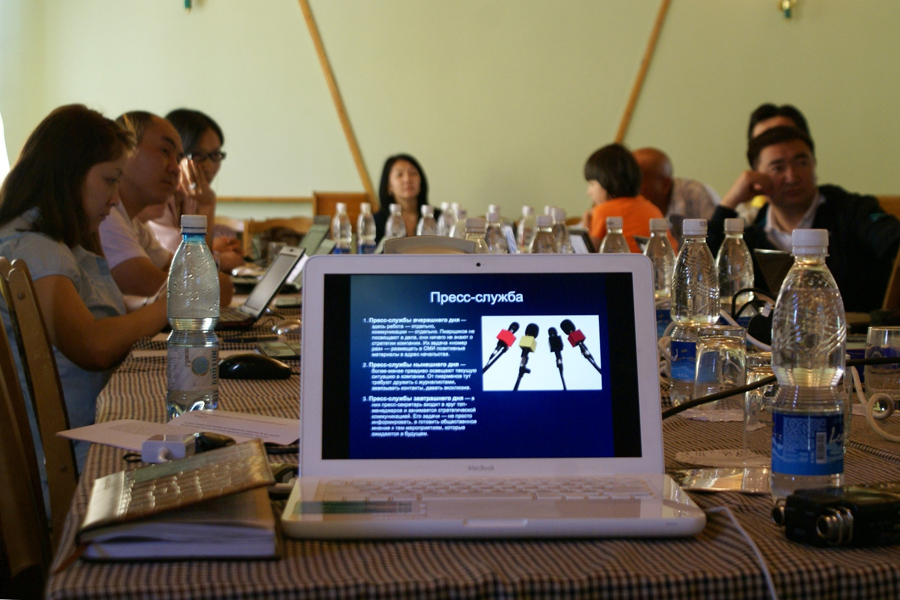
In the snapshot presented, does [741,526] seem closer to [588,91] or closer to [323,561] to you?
[323,561]

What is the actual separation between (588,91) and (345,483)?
5706mm

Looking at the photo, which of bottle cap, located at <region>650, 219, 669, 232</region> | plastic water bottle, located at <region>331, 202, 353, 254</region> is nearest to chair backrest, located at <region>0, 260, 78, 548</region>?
bottle cap, located at <region>650, 219, 669, 232</region>

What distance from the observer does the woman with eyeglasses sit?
3.55 metres

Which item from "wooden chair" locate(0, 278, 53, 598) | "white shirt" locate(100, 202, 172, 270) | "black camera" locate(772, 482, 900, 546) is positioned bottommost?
"wooden chair" locate(0, 278, 53, 598)

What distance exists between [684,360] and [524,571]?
772 millimetres

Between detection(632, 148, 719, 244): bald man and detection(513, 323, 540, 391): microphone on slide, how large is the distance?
164 inches

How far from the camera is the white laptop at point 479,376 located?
0.92 metres

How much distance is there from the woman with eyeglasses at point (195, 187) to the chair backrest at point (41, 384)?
1.90 metres

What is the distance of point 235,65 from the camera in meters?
6.23

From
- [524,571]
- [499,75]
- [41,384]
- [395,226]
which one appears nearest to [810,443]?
[524,571]

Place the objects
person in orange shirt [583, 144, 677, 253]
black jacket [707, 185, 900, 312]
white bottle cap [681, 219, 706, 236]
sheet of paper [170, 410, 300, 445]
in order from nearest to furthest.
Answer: sheet of paper [170, 410, 300, 445], white bottle cap [681, 219, 706, 236], black jacket [707, 185, 900, 312], person in orange shirt [583, 144, 677, 253]

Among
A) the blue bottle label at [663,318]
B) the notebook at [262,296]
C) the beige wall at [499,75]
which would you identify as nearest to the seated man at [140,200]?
the notebook at [262,296]

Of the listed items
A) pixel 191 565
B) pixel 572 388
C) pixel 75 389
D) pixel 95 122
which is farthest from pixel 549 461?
pixel 95 122

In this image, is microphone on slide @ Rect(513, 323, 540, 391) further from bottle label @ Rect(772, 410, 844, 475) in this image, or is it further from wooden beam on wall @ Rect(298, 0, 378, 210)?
wooden beam on wall @ Rect(298, 0, 378, 210)
